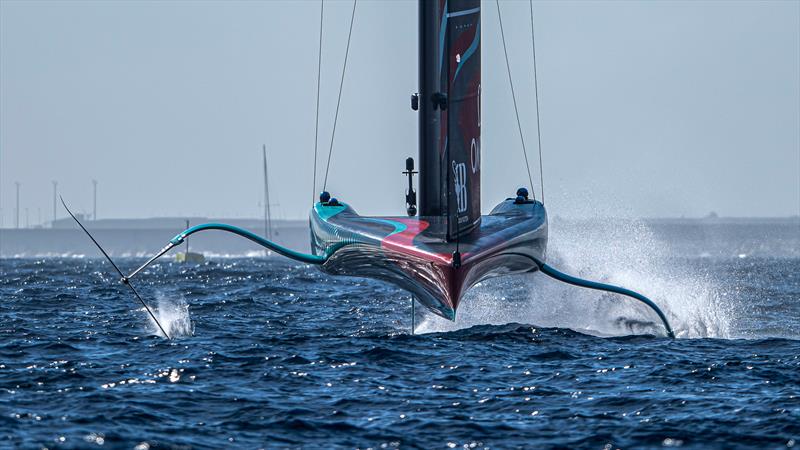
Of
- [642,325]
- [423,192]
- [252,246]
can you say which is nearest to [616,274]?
[642,325]

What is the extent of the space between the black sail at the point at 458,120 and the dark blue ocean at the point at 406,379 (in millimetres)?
1828

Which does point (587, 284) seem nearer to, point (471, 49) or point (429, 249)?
point (429, 249)

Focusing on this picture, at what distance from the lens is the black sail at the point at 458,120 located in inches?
601

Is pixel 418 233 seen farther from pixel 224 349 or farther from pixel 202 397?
pixel 202 397

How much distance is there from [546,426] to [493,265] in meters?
5.56

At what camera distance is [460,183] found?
1532cm

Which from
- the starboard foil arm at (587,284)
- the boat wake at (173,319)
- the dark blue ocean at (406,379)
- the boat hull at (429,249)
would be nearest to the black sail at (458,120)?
the boat hull at (429,249)

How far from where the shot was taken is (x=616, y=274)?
94.8 ft

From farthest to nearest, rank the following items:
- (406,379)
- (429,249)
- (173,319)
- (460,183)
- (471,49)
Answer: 1. (173,319)
2. (471,49)
3. (460,183)
4. (429,249)
5. (406,379)

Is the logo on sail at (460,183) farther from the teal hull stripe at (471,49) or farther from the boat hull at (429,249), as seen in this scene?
the teal hull stripe at (471,49)

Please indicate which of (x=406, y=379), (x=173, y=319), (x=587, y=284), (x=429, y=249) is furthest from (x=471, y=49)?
(x=173, y=319)

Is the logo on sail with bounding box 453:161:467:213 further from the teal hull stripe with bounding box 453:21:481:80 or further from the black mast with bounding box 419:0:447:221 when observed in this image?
the teal hull stripe with bounding box 453:21:481:80

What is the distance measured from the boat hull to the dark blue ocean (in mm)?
843

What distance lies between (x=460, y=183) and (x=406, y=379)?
3381 millimetres
